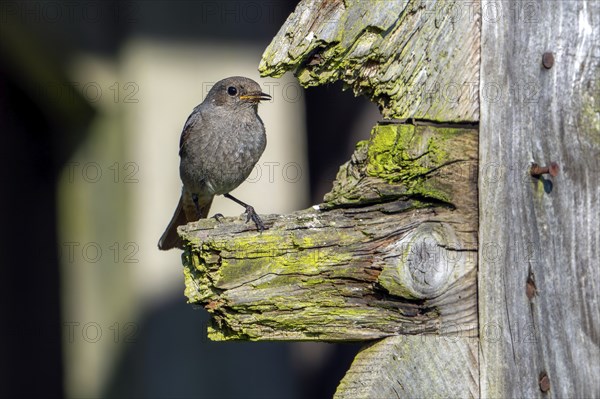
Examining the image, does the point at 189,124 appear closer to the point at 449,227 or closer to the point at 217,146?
the point at 217,146

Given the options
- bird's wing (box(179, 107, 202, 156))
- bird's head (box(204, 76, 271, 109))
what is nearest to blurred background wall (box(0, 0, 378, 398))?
bird's wing (box(179, 107, 202, 156))

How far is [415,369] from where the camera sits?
2348 mm

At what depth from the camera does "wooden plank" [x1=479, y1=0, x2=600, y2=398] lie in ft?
7.82

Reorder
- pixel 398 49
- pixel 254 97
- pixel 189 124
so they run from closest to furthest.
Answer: pixel 398 49 → pixel 254 97 → pixel 189 124

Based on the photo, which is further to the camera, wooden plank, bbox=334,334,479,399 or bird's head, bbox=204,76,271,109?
bird's head, bbox=204,76,271,109

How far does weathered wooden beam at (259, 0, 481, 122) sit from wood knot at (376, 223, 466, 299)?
11.6 inches

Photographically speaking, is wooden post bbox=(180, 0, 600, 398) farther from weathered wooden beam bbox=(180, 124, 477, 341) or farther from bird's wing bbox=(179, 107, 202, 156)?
bird's wing bbox=(179, 107, 202, 156)

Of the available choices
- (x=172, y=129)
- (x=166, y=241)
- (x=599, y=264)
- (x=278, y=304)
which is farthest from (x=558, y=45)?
(x=172, y=129)

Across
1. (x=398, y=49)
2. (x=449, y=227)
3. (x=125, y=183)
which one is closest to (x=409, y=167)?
(x=449, y=227)

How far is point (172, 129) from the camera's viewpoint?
5215 mm

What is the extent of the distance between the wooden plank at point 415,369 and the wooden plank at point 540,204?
45mm

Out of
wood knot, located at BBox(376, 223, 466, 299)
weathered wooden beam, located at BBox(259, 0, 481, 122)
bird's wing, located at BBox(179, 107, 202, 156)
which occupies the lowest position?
wood knot, located at BBox(376, 223, 466, 299)

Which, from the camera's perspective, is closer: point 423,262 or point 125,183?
point 423,262

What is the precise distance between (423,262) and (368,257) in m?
0.13
